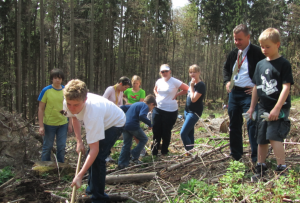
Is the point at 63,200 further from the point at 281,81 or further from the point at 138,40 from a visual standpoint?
the point at 138,40

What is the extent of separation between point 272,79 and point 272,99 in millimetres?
249

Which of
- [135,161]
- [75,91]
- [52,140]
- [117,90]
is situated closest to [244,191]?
[75,91]

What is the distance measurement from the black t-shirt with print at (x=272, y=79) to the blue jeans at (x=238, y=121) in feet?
1.35

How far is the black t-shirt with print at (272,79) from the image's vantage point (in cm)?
270

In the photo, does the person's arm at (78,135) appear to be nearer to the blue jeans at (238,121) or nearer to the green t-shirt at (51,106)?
the green t-shirt at (51,106)

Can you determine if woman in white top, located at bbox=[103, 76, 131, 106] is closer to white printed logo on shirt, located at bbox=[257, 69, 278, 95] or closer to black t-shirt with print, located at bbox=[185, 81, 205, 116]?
black t-shirt with print, located at bbox=[185, 81, 205, 116]

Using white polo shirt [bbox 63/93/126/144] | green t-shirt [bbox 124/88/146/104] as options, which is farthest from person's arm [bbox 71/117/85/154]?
green t-shirt [bbox 124/88/146/104]

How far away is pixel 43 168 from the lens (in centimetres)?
378

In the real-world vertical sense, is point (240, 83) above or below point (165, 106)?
above

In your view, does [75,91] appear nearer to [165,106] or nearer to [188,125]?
[165,106]

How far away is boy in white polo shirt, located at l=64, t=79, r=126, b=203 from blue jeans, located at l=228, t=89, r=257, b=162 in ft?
5.63

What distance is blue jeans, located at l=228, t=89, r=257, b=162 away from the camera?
3.31 metres

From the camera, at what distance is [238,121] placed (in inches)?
137

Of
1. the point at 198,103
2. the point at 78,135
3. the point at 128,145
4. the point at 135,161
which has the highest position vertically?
the point at 198,103
